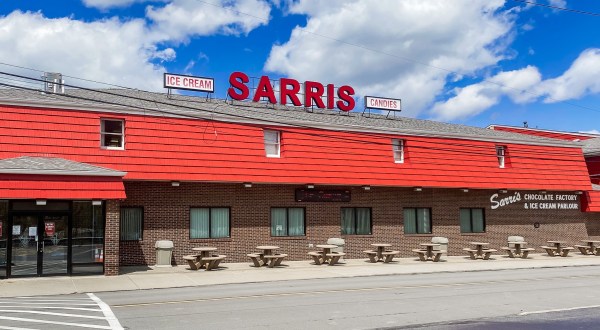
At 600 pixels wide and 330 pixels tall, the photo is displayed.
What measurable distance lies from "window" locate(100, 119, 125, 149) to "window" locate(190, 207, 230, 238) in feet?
13.6

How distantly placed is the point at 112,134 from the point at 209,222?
5486 millimetres

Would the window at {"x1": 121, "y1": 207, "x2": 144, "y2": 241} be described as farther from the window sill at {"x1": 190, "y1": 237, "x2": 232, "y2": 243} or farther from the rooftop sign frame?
the rooftop sign frame

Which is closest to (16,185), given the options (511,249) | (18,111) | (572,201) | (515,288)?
(18,111)

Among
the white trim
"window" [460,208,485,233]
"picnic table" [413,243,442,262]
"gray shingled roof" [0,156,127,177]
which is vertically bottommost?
"picnic table" [413,243,442,262]

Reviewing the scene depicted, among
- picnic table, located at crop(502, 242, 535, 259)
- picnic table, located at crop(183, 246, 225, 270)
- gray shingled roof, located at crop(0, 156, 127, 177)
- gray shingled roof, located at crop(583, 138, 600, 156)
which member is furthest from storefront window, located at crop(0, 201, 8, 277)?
gray shingled roof, located at crop(583, 138, 600, 156)

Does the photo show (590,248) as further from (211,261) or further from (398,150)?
(211,261)

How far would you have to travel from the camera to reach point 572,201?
33781mm

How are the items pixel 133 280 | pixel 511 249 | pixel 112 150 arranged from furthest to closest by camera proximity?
1. pixel 511 249
2. pixel 112 150
3. pixel 133 280

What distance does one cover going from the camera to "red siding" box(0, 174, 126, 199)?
18.2m

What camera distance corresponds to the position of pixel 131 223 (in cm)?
2278

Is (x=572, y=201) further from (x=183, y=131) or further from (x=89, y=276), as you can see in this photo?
(x=89, y=276)

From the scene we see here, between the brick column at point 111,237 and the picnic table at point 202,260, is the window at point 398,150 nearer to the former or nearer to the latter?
the picnic table at point 202,260

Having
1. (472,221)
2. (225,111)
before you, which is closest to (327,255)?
(225,111)

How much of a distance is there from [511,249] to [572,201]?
650 cm
